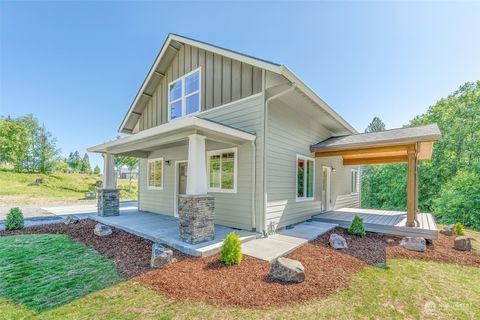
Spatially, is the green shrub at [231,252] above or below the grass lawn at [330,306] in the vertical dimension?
above

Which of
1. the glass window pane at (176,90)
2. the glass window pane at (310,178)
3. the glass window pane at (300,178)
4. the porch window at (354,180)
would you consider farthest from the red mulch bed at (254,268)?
the porch window at (354,180)

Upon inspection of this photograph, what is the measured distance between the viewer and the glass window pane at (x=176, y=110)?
8980 mm

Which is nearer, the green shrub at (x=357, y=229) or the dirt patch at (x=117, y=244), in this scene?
the dirt patch at (x=117, y=244)

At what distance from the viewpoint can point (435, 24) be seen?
27.0 feet

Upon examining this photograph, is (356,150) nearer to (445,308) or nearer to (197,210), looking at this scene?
(445,308)

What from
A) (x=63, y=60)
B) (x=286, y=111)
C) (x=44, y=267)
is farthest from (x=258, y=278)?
(x=63, y=60)

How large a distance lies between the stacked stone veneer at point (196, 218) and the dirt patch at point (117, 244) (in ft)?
1.69

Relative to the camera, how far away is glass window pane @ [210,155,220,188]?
7.44 metres

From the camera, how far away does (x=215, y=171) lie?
7535 millimetres

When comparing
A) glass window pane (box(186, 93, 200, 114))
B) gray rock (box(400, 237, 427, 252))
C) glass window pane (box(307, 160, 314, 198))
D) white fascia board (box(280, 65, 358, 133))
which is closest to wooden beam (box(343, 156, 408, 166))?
white fascia board (box(280, 65, 358, 133))

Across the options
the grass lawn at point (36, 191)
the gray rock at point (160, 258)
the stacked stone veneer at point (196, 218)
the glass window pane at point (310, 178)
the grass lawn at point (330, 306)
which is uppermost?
the glass window pane at point (310, 178)

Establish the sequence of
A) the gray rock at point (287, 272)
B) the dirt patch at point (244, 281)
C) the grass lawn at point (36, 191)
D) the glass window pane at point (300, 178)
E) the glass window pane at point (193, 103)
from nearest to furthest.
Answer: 1. the dirt patch at point (244, 281)
2. the gray rock at point (287, 272)
3. the glass window pane at point (300, 178)
4. the glass window pane at point (193, 103)
5. the grass lawn at point (36, 191)

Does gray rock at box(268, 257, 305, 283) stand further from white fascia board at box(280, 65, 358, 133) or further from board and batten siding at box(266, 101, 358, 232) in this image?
white fascia board at box(280, 65, 358, 133)

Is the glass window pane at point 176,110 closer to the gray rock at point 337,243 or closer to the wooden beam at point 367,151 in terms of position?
the wooden beam at point 367,151
